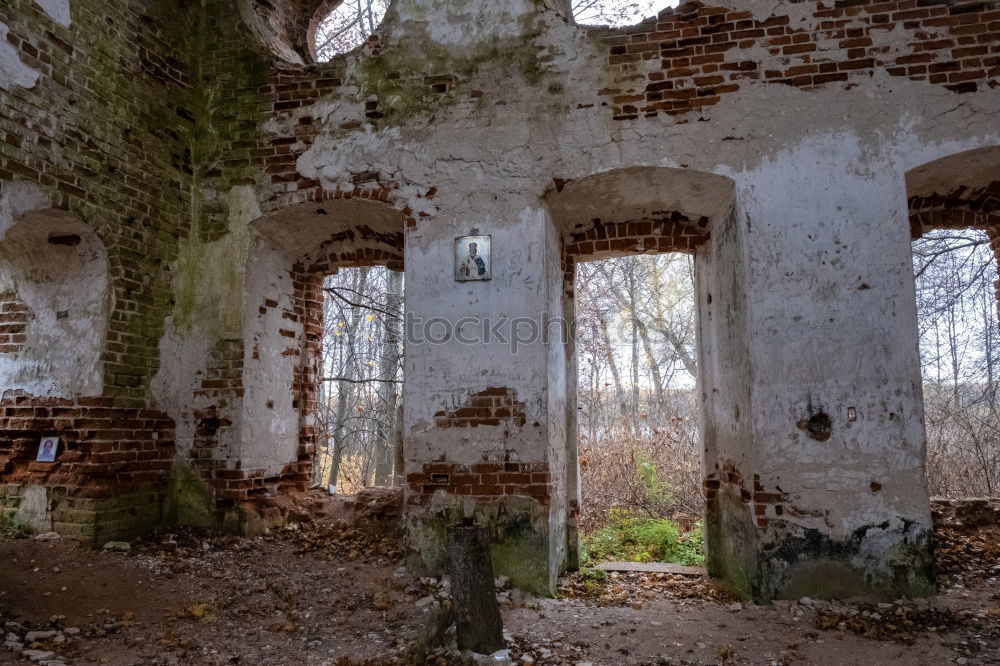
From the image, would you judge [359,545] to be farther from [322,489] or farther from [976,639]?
[976,639]

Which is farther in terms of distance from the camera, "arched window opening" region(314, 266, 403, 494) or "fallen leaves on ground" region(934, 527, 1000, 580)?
"arched window opening" region(314, 266, 403, 494)

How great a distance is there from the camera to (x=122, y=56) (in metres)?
4.77

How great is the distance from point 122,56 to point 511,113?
301 cm

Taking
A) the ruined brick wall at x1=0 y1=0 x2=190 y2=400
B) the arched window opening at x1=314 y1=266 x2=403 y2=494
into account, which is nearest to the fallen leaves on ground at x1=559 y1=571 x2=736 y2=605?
the ruined brick wall at x1=0 y1=0 x2=190 y2=400

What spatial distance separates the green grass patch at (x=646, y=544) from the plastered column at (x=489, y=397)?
1.13 m

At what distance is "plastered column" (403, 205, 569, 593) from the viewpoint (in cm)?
428

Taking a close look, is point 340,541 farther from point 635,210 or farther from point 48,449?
point 635,210

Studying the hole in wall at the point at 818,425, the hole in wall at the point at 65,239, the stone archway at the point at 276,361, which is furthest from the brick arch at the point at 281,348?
the hole in wall at the point at 818,425

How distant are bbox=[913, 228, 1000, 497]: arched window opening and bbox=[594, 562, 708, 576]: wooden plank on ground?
3319mm

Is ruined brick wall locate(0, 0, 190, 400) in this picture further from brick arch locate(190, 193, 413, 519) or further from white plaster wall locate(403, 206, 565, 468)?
white plaster wall locate(403, 206, 565, 468)

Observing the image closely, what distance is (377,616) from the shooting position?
12.3ft

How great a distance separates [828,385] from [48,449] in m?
5.51

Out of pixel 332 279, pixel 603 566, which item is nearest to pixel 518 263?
pixel 603 566

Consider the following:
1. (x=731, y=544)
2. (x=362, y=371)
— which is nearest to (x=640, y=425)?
(x=362, y=371)
